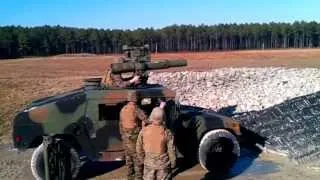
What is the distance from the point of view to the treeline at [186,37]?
130 metres

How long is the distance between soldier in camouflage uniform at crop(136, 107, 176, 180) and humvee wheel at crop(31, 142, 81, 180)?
3055 millimetres

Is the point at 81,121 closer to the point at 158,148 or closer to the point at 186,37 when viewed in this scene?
the point at 158,148

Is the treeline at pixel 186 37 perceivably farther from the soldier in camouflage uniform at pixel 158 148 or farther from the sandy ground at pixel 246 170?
the soldier in camouflage uniform at pixel 158 148

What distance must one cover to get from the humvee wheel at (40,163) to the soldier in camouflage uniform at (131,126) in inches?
43.4

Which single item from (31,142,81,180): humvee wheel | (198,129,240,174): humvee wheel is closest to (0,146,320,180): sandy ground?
(198,129,240,174): humvee wheel

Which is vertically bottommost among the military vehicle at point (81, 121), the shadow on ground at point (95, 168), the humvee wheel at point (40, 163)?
the shadow on ground at point (95, 168)

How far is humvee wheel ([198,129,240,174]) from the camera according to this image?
413 inches

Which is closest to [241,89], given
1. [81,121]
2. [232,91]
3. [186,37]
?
[232,91]

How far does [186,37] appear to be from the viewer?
142 meters

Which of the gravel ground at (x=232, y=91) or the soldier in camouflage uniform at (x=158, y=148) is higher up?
the soldier in camouflage uniform at (x=158, y=148)

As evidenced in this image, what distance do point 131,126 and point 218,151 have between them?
211cm

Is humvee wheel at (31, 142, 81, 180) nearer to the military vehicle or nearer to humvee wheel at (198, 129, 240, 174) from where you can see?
the military vehicle

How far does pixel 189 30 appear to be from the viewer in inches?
5635

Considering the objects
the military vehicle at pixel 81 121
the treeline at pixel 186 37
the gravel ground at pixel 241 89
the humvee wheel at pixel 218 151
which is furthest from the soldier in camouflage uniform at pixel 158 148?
the treeline at pixel 186 37
